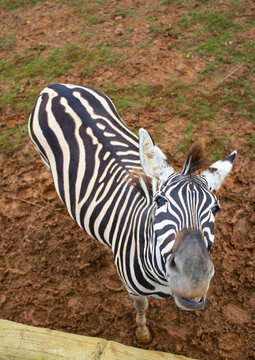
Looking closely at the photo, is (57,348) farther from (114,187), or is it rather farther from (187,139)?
(187,139)

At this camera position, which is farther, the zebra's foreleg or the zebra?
the zebra's foreleg

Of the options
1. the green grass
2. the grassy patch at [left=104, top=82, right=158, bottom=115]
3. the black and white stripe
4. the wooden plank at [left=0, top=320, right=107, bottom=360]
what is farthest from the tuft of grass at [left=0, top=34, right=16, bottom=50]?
the wooden plank at [left=0, top=320, right=107, bottom=360]

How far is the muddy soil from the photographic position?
3.30 meters

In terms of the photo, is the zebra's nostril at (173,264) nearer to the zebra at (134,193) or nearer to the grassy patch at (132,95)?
the zebra at (134,193)

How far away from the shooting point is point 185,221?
1764mm

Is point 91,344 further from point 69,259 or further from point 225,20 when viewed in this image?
point 225,20

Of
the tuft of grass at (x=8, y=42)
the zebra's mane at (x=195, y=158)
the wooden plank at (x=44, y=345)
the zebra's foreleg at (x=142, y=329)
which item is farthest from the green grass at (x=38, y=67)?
the wooden plank at (x=44, y=345)

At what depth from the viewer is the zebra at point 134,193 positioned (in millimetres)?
1718

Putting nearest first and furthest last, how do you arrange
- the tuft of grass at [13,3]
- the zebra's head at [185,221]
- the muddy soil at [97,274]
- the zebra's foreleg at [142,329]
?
the zebra's head at [185,221], the zebra's foreleg at [142,329], the muddy soil at [97,274], the tuft of grass at [13,3]

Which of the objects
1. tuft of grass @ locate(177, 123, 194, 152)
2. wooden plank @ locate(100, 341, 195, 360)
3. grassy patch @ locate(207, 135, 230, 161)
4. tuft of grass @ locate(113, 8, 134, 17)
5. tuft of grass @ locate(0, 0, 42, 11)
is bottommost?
grassy patch @ locate(207, 135, 230, 161)

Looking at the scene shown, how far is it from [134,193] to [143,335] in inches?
67.4

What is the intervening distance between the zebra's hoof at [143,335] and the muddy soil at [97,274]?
6cm

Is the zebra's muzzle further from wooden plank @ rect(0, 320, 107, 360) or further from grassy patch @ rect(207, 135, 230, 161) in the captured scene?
grassy patch @ rect(207, 135, 230, 161)

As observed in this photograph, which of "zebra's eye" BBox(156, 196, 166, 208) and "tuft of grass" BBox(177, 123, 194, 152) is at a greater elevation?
"zebra's eye" BBox(156, 196, 166, 208)
